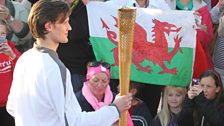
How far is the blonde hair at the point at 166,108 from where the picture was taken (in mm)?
4952

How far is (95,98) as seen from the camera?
4.75 m

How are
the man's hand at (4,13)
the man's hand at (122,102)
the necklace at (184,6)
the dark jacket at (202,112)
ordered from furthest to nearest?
1. the necklace at (184,6)
2. the man's hand at (4,13)
3. the dark jacket at (202,112)
4. the man's hand at (122,102)

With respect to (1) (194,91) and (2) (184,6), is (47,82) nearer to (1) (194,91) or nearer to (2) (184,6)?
(1) (194,91)

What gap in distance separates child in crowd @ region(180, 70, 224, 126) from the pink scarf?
28.4 inches

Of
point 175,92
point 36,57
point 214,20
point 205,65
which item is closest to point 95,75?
point 175,92

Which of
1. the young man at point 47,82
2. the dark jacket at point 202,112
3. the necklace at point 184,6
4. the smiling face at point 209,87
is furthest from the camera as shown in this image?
the necklace at point 184,6

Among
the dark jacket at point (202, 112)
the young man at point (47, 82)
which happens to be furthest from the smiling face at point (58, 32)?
the dark jacket at point (202, 112)

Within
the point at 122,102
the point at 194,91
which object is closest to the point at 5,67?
the point at 194,91

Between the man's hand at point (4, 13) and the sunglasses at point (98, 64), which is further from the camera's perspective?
the man's hand at point (4, 13)

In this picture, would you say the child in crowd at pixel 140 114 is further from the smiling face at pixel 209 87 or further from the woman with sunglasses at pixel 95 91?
the smiling face at pixel 209 87

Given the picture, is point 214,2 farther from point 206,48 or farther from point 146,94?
point 146,94

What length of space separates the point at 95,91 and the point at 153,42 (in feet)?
2.75

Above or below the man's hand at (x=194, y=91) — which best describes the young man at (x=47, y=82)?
above

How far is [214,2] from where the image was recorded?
19.1 feet
